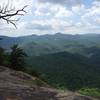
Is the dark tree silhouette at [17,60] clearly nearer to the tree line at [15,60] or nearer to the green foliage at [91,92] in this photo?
the tree line at [15,60]

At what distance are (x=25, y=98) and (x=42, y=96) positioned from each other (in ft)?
2.81

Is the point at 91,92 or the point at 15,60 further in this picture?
the point at 15,60

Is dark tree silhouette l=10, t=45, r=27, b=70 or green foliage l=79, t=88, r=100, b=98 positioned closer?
green foliage l=79, t=88, r=100, b=98

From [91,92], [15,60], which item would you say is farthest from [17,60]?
[91,92]

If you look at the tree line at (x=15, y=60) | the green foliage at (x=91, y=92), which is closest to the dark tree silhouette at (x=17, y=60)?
the tree line at (x=15, y=60)

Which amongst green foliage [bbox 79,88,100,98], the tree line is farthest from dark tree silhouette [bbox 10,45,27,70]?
green foliage [bbox 79,88,100,98]

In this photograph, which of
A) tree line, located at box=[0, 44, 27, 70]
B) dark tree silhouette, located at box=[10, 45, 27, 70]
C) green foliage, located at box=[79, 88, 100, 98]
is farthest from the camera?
dark tree silhouette, located at box=[10, 45, 27, 70]

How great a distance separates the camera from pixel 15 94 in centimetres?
1482

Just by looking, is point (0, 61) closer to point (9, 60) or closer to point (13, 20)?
point (9, 60)

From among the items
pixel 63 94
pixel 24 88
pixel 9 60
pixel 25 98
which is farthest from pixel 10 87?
pixel 9 60

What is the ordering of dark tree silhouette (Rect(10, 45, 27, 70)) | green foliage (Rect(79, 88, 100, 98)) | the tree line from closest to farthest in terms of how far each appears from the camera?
1. green foliage (Rect(79, 88, 100, 98))
2. the tree line
3. dark tree silhouette (Rect(10, 45, 27, 70))

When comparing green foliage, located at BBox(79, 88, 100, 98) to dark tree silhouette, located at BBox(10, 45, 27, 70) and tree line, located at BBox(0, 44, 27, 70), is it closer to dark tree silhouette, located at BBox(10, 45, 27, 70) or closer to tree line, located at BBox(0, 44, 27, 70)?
tree line, located at BBox(0, 44, 27, 70)

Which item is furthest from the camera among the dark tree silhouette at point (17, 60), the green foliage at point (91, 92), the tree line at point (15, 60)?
the dark tree silhouette at point (17, 60)

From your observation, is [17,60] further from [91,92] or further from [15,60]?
[91,92]
